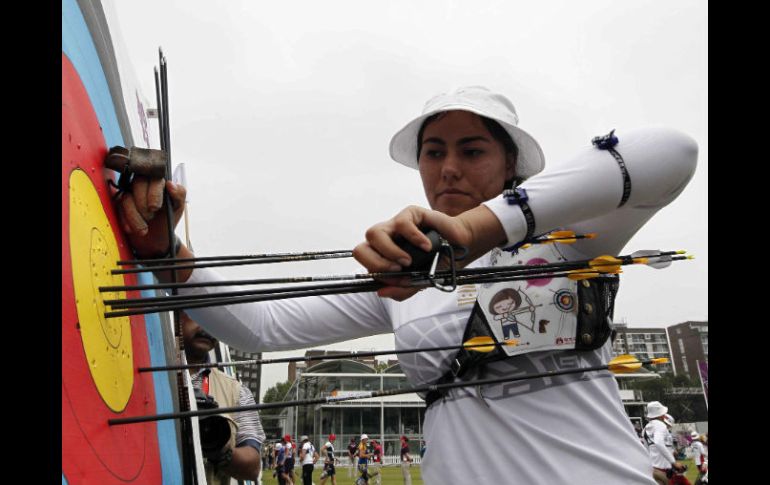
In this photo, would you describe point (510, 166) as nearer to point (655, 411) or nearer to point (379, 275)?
point (379, 275)

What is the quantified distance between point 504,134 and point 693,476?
16680mm

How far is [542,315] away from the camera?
1.32 metres

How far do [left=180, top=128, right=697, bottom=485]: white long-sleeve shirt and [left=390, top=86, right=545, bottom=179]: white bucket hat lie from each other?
326 mm

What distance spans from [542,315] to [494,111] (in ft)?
1.84

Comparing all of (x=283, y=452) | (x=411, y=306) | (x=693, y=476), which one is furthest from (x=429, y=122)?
(x=693, y=476)

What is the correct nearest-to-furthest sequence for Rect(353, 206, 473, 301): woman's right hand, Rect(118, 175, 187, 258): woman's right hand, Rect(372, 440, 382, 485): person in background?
Rect(353, 206, 473, 301): woman's right hand < Rect(118, 175, 187, 258): woman's right hand < Rect(372, 440, 382, 485): person in background

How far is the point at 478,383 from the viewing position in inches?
45.7

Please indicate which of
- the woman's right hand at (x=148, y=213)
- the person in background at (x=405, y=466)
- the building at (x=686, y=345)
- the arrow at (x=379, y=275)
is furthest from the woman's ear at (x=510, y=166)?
the building at (x=686, y=345)

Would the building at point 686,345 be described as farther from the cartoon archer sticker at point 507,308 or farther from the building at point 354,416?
the cartoon archer sticker at point 507,308

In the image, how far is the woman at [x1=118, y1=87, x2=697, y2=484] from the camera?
102 cm

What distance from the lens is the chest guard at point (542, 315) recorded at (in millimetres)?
1304

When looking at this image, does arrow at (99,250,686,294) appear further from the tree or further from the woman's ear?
the tree

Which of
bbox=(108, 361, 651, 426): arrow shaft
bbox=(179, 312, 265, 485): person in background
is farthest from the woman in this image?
bbox=(179, 312, 265, 485): person in background
